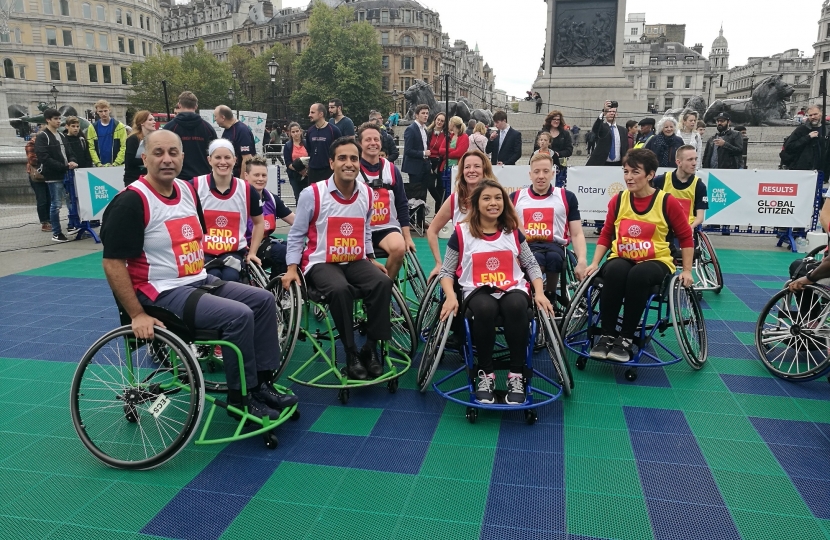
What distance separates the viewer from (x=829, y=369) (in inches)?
172

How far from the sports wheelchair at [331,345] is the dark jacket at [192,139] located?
306 cm

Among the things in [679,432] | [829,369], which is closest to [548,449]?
[679,432]

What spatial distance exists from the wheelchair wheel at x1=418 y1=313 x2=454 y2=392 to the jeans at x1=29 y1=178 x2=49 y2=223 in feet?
29.1

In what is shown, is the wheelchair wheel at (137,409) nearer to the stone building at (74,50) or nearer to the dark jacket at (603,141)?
the dark jacket at (603,141)

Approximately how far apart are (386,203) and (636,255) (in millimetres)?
2083

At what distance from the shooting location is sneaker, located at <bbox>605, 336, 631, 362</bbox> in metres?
4.32

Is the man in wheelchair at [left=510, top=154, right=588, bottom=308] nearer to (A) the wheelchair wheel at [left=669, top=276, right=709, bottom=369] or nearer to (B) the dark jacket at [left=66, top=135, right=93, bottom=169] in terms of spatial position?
(A) the wheelchair wheel at [left=669, top=276, right=709, bottom=369]

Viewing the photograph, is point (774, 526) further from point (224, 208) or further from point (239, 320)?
point (224, 208)

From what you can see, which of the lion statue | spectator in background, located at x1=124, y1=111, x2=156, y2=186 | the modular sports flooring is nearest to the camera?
the modular sports flooring

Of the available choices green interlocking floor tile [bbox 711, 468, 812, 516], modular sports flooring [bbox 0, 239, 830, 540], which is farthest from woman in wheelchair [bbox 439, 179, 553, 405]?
green interlocking floor tile [bbox 711, 468, 812, 516]

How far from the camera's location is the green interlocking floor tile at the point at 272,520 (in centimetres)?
262

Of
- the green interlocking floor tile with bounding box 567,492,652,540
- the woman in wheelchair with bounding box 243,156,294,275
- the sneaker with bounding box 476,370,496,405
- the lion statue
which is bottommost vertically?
the green interlocking floor tile with bounding box 567,492,652,540

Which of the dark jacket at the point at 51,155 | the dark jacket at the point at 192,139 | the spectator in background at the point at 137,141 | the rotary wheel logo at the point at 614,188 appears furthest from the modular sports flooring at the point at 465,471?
the dark jacket at the point at 51,155

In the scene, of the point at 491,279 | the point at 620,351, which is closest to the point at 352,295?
the point at 491,279
